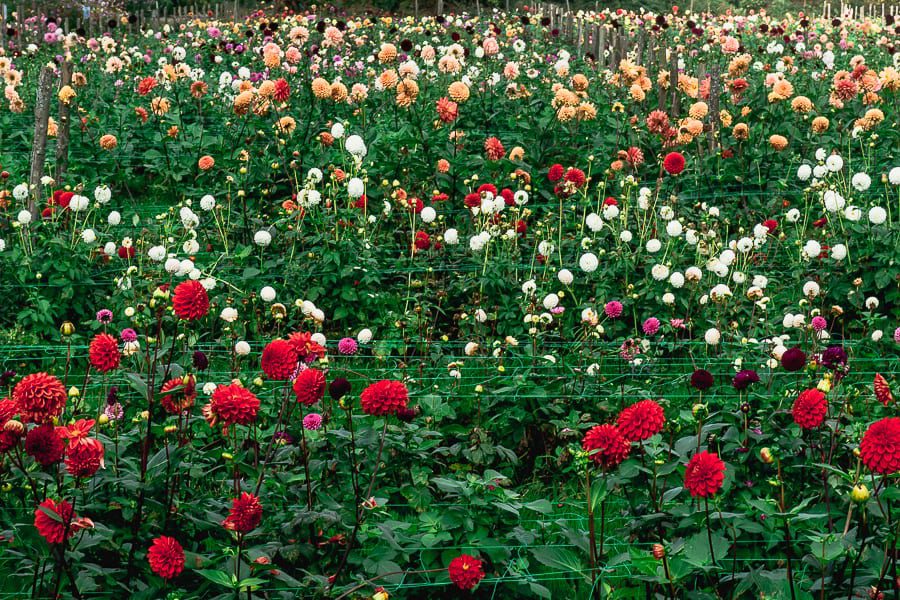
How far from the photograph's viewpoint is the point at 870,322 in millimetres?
3963

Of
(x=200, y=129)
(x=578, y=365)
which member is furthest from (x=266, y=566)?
(x=200, y=129)

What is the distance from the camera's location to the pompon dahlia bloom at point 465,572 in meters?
2.24

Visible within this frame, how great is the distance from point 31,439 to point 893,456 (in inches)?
68.7

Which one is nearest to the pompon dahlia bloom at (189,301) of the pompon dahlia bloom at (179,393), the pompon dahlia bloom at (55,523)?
the pompon dahlia bloom at (179,393)

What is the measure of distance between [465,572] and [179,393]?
0.85 m

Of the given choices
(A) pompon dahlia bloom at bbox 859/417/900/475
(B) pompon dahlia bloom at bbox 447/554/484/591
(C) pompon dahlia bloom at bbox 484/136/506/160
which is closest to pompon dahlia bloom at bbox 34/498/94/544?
(B) pompon dahlia bloom at bbox 447/554/484/591

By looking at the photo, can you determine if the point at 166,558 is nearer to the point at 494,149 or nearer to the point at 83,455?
the point at 83,455

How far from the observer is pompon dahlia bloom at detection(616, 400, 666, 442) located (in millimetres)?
2213

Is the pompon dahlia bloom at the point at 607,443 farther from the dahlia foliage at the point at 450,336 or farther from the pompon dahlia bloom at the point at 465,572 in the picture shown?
the pompon dahlia bloom at the point at 465,572

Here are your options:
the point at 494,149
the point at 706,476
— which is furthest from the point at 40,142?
the point at 706,476

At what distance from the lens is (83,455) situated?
212 centimetres

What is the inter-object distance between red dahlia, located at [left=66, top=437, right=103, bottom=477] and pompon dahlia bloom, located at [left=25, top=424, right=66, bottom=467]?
2cm

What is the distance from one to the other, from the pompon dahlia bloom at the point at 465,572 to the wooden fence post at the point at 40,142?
3.76 meters

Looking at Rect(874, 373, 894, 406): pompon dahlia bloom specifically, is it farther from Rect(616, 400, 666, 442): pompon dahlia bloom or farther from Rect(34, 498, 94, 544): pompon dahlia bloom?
Rect(34, 498, 94, 544): pompon dahlia bloom
